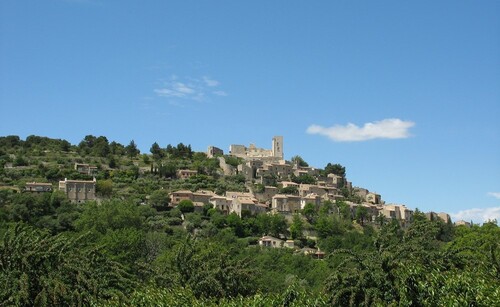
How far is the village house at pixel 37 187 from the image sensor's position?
96.6 metres

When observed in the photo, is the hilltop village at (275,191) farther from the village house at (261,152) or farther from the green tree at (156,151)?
the green tree at (156,151)

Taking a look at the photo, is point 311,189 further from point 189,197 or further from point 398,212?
→ point 189,197

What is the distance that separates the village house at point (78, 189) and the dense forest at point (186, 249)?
1.24 meters

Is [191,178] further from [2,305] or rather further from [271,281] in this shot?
[2,305]

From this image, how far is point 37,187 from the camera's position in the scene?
320 feet

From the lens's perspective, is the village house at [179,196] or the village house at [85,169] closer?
the village house at [179,196]

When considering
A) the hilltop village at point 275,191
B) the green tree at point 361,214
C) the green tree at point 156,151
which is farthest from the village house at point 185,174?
the green tree at point 361,214

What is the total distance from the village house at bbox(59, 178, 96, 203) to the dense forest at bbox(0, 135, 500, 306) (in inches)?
Result: 48.9

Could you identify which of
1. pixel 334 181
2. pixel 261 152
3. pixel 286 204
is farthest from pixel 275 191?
pixel 261 152

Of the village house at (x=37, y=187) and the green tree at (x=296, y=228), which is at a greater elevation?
the village house at (x=37, y=187)

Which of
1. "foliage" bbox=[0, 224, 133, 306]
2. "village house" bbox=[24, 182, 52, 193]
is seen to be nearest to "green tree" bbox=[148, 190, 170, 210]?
"village house" bbox=[24, 182, 52, 193]

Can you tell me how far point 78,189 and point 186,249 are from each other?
75374 millimetres

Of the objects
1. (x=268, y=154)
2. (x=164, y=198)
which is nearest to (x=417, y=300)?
(x=164, y=198)

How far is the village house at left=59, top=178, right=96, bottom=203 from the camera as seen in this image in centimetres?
10144
